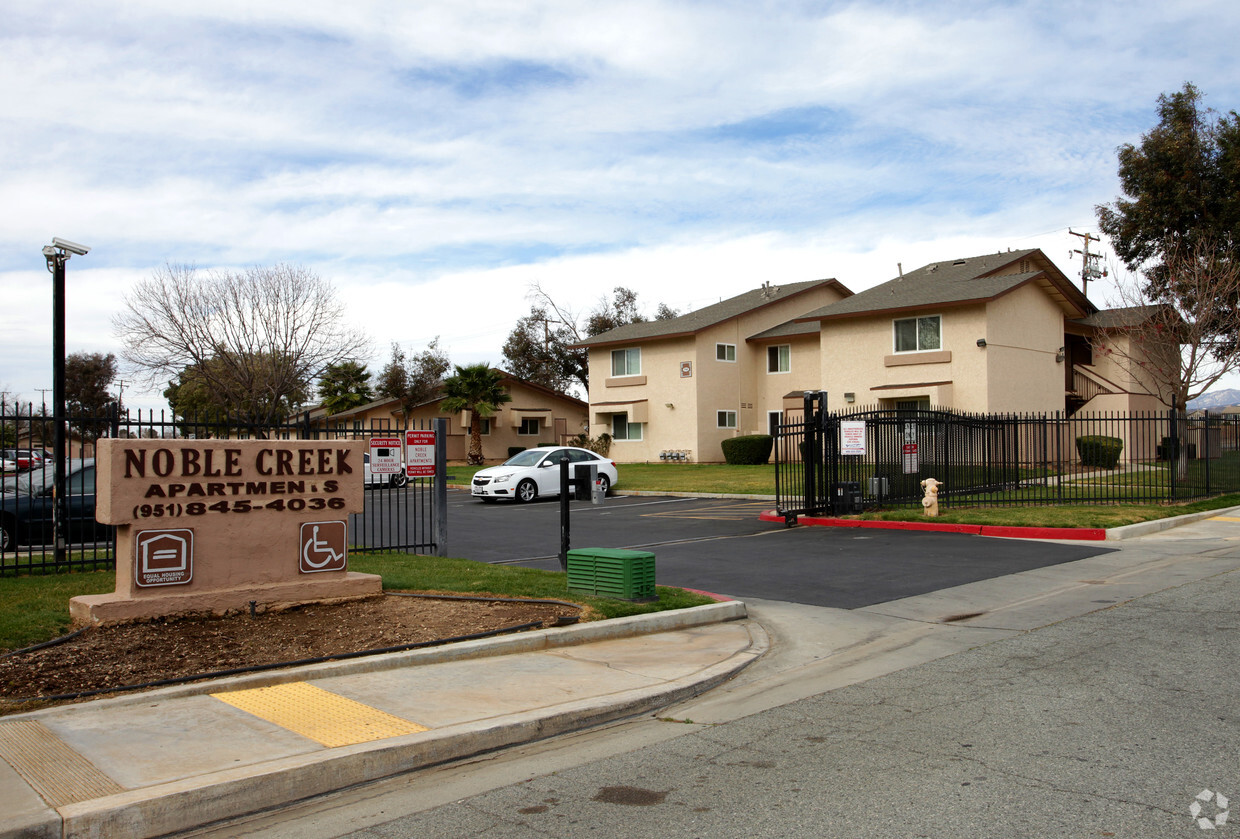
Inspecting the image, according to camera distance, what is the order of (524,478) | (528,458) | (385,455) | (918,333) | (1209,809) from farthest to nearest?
1. (918,333)
2. (528,458)
3. (524,478)
4. (385,455)
5. (1209,809)

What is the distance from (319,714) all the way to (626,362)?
125 feet

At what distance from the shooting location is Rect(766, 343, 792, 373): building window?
135 feet

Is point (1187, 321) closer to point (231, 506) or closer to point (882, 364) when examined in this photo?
point (882, 364)

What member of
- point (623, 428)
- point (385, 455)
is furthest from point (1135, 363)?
point (385, 455)

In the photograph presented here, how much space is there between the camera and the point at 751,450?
3834 centimetres

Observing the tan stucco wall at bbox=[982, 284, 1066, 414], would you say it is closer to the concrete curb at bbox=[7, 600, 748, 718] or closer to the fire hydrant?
the fire hydrant

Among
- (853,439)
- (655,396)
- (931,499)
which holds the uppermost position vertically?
(655,396)

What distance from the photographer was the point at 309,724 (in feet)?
19.4

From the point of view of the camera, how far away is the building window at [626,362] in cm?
4322

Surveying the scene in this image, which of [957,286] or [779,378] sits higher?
[957,286]

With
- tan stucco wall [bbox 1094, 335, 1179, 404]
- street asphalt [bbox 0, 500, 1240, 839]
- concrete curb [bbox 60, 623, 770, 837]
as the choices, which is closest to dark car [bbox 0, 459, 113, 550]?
street asphalt [bbox 0, 500, 1240, 839]

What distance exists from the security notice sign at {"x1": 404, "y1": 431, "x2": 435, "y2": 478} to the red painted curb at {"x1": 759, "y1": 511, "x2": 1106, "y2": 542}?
26.3 feet

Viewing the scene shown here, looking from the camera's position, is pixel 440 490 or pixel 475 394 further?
pixel 475 394

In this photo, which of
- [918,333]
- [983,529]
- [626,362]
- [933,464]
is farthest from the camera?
[626,362]
